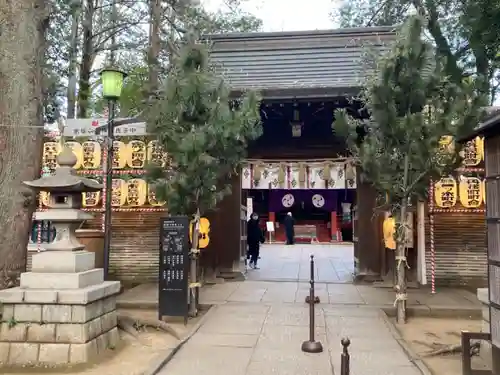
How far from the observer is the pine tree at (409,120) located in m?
7.25

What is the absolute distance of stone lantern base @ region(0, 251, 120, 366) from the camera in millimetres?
5672

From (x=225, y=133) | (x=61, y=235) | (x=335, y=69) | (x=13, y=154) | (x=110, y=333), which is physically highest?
(x=335, y=69)

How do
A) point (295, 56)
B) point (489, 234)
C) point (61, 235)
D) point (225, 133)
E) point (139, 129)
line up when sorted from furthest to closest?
point (295, 56)
point (139, 129)
point (225, 133)
point (61, 235)
point (489, 234)

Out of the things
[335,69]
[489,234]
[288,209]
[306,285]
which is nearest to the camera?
[489,234]

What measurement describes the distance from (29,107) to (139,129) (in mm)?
2621

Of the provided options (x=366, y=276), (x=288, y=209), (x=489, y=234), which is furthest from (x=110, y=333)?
(x=288, y=209)

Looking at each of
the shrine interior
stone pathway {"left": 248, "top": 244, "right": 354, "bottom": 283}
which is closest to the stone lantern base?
the shrine interior

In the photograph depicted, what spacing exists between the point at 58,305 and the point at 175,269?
2.20m

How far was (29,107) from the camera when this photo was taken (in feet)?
21.8

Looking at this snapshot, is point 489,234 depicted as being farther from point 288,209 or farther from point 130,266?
point 288,209

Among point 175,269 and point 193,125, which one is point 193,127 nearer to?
point 193,125

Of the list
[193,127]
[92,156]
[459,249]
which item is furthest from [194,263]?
[459,249]

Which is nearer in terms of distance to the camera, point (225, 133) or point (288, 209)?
point (225, 133)

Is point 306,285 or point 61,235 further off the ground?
point 61,235
